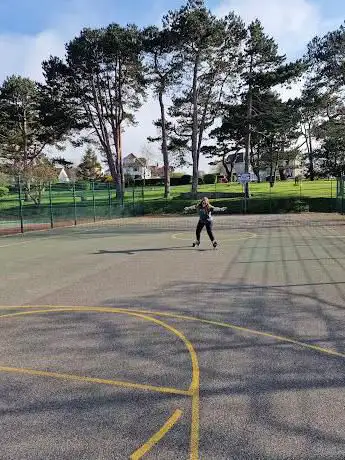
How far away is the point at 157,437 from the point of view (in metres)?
3.30

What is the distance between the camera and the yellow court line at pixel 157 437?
10.2 feet

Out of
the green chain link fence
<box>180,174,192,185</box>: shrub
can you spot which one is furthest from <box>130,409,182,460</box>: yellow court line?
<box>180,174,192,185</box>: shrub

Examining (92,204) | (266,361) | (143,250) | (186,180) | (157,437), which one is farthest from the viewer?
(186,180)

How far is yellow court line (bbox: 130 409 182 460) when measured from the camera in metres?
3.10

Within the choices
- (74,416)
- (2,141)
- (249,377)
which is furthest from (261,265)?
(2,141)

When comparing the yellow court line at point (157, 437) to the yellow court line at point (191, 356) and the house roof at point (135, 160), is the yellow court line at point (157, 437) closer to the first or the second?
the yellow court line at point (191, 356)

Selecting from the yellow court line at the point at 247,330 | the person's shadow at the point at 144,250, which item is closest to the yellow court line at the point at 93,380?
the yellow court line at the point at 247,330

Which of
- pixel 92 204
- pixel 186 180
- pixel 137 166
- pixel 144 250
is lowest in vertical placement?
pixel 144 250

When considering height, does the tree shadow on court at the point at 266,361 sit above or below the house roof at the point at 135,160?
below

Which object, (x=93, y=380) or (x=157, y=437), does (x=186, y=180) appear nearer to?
(x=93, y=380)

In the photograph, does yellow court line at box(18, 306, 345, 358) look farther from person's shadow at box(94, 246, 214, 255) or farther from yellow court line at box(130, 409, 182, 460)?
person's shadow at box(94, 246, 214, 255)

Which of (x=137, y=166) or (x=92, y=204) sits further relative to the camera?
(x=137, y=166)

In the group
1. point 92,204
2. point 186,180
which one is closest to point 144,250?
point 92,204

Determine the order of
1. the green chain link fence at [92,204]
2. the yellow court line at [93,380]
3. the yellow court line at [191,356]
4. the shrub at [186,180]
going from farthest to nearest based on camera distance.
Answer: the shrub at [186,180]
the green chain link fence at [92,204]
the yellow court line at [93,380]
the yellow court line at [191,356]
